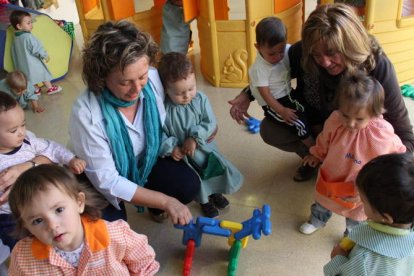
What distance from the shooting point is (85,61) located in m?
1.45

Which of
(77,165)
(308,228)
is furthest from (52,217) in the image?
(308,228)

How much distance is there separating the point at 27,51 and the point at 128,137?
6.69 ft

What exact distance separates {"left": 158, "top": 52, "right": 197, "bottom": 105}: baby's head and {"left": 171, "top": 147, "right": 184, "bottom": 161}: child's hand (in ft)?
0.65

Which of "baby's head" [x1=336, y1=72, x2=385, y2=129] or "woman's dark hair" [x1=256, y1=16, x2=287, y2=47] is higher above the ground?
"woman's dark hair" [x1=256, y1=16, x2=287, y2=47]

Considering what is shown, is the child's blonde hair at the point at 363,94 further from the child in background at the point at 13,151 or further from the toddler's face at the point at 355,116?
the child in background at the point at 13,151

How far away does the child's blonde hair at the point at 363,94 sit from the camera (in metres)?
1.41

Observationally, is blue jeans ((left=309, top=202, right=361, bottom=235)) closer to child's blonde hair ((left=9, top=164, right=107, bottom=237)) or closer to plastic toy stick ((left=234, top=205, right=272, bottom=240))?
plastic toy stick ((left=234, top=205, right=272, bottom=240))

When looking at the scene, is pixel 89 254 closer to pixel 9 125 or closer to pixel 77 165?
pixel 77 165

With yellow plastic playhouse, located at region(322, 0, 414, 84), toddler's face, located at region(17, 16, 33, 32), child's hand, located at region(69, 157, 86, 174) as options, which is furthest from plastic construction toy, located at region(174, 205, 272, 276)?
toddler's face, located at region(17, 16, 33, 32)

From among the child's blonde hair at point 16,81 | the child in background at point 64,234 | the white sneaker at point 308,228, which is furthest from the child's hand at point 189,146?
the child's blonde hair at point 16,81

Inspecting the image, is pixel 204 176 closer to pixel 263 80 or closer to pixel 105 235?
pixel 263 80

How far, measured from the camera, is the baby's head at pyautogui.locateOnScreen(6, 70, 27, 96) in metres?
2.85

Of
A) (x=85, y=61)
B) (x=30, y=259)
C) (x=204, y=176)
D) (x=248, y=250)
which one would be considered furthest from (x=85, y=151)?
(x=248, y=250)

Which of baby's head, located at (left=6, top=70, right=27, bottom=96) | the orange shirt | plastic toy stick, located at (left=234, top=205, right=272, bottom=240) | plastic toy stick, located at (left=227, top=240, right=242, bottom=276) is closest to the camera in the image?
the orange shirt
